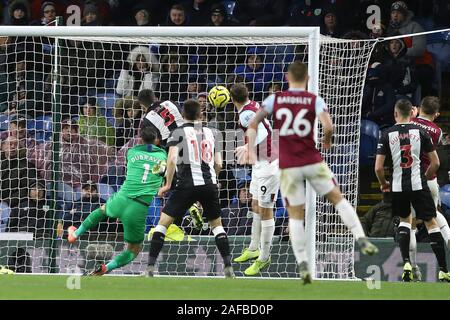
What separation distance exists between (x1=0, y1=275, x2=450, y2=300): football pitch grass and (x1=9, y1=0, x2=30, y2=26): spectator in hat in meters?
7.84

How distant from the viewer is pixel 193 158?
1360 cm

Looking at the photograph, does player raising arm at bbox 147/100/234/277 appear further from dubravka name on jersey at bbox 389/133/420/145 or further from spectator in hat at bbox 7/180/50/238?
spectator in hat at bbox 7/180/50/238

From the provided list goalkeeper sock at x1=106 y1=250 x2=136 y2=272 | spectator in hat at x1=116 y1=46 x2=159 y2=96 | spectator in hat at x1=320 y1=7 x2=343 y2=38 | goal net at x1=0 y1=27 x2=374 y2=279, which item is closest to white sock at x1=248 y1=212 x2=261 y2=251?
goal net at x1=0 y1=27 x2=374 y2=279

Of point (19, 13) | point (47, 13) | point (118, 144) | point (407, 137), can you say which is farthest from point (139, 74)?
point (407, 137)

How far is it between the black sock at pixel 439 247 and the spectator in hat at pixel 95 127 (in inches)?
189

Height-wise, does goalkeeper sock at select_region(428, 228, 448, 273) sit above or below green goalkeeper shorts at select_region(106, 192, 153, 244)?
below

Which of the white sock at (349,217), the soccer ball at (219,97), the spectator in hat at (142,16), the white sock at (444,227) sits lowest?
the white sock at (444,227)

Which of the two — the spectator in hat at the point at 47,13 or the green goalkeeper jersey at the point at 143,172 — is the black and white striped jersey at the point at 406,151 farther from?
the spectator in hat at the point at 47,13

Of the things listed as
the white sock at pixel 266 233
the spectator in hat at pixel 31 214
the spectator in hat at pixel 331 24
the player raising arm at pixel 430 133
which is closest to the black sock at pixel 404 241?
the player raising arm at pixel 430 133

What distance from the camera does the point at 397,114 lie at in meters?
14.4

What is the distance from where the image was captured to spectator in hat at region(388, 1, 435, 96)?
19.1 meters

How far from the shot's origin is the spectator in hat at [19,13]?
66.0 ft
